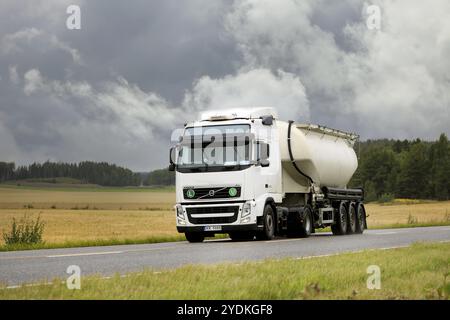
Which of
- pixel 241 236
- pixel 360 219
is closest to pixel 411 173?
pixel 360 219

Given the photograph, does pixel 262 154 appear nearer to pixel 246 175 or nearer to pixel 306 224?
pixel 246 175

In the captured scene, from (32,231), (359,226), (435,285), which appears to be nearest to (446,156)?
(359,226)

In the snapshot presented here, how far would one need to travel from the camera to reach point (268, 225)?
22.2m

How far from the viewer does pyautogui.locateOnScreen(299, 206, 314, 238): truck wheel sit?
79.8ft

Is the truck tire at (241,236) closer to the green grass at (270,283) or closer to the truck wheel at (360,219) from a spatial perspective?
the truck wheel at (360,219)

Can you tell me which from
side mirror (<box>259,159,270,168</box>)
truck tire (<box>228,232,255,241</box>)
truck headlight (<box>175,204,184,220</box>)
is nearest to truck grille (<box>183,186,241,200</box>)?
truck headlight (<box>175,204,184,220</box>)

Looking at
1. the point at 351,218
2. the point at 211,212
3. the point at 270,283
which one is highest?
the point at 211,212

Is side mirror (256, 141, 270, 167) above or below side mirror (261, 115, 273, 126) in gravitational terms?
below

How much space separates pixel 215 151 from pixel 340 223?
7.93m

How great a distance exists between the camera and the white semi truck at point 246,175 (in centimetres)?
2114

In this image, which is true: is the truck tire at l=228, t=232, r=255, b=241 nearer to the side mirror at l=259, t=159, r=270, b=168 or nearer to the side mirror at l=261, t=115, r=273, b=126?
the side mirror at l=259, t=159, r=270, b=168

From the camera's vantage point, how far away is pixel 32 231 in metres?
20.8

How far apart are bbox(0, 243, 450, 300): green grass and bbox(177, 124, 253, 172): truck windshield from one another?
29.7 feet
